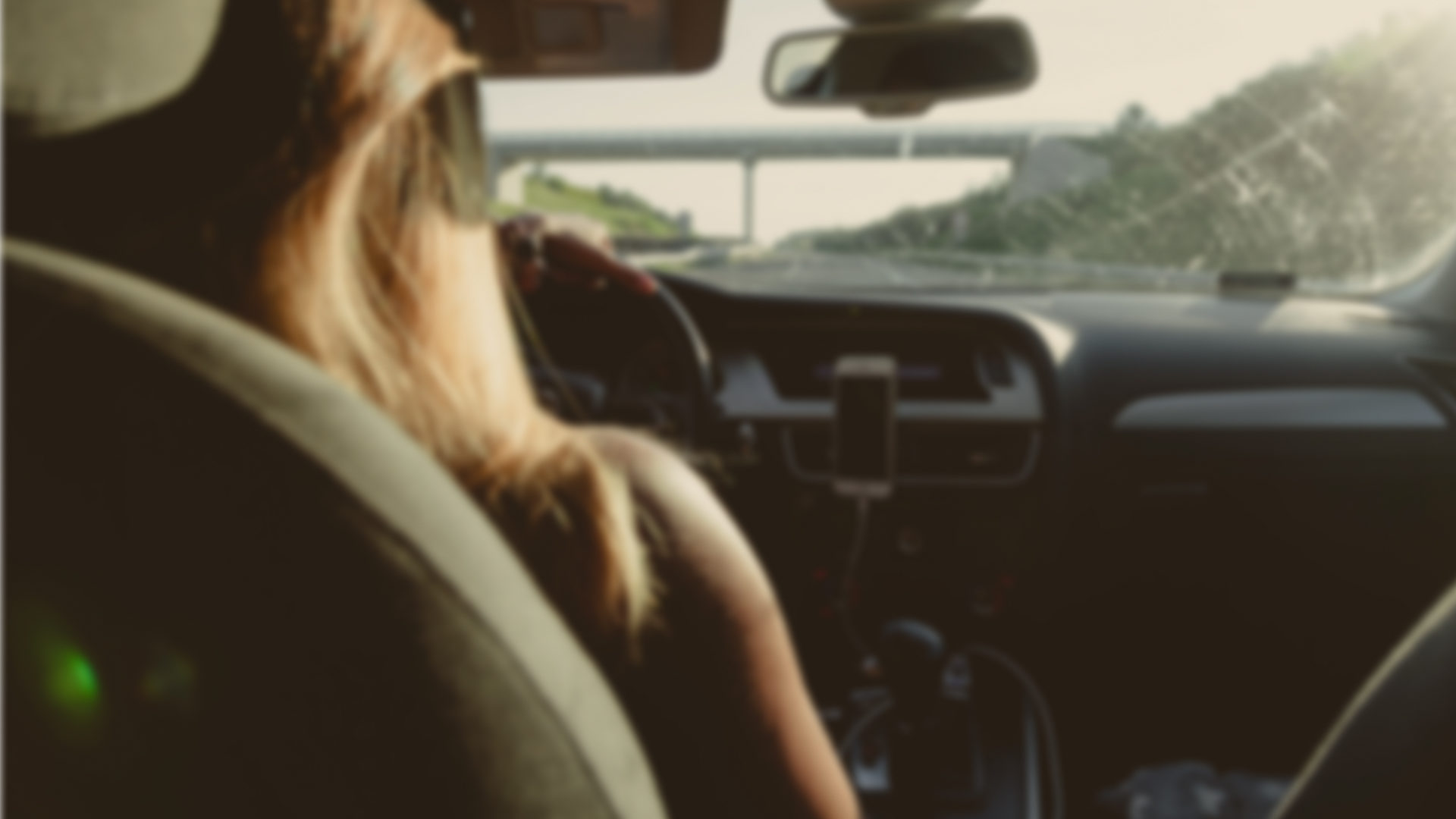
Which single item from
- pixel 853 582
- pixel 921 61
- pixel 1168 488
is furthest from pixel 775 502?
pixel 921 61

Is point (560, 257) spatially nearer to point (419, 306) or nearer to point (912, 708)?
point (419, 306)

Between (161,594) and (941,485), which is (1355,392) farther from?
(161,594)

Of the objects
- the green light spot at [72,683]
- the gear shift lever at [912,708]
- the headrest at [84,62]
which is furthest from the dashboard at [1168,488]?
the green light spot at [72,683]

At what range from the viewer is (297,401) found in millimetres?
744

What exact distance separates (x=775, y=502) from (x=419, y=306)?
3.03 meters

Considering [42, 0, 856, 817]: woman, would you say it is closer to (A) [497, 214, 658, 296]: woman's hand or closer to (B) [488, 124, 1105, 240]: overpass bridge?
(A) [497, 214, 658, 296]: woman's hand

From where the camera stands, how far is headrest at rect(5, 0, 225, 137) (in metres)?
0.79

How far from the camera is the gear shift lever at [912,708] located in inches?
133

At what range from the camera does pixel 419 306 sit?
1.15 m

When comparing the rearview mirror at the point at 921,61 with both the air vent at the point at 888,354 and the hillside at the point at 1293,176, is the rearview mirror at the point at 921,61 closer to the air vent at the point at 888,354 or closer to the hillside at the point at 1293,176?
the air vent at the point at 888,354

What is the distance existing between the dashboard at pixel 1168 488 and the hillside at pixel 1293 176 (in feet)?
0.77

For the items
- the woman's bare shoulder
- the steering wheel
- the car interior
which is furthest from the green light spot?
the steering wheel

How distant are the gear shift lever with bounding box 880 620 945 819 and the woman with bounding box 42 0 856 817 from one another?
7.00 ft

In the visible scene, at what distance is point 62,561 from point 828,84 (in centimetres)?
283
